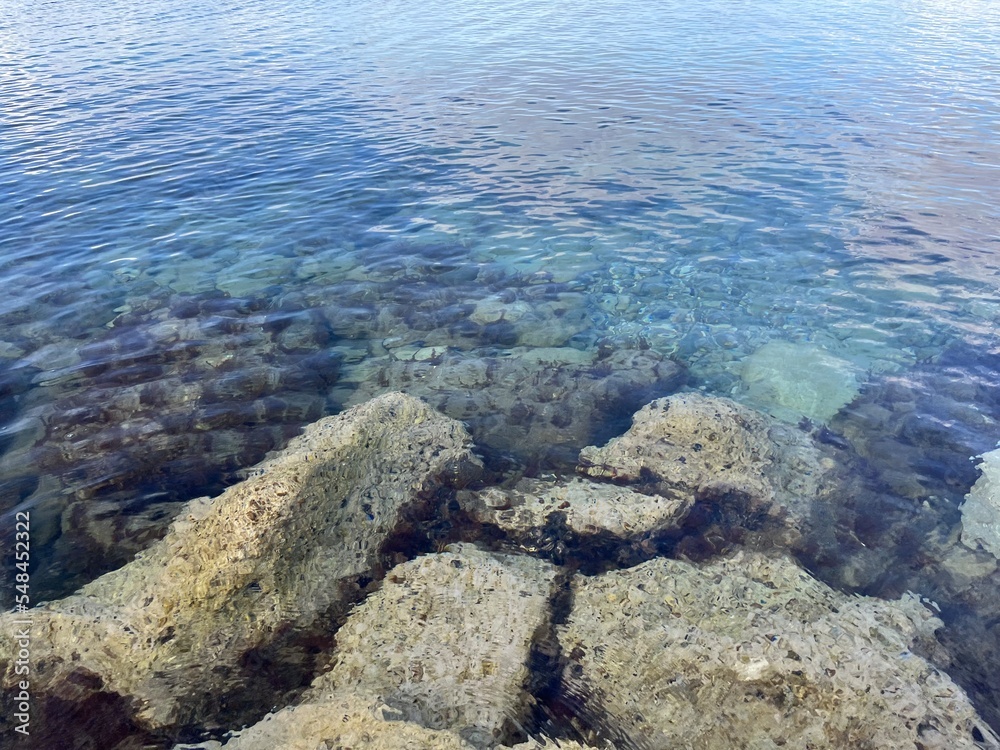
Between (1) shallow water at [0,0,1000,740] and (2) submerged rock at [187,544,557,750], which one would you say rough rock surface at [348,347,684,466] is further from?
(2) submerged rock at [187,544,557,750]

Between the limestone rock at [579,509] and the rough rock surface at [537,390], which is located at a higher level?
the limestone rock at [579,509]

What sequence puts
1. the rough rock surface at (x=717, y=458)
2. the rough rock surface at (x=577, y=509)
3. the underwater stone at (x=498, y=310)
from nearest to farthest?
the rough rock surface at (x=577, y=509)
the rough rock surface at (x=717, y=458)
the underwater stone at (x=498, y=310)

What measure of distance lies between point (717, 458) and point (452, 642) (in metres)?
3.76

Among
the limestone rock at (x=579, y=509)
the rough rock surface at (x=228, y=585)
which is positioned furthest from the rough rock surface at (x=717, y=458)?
the rough rock surface at (x=228, y=585)

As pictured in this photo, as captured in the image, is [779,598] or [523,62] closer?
[779,598]

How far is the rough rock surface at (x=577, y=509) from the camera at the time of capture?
20.8ft

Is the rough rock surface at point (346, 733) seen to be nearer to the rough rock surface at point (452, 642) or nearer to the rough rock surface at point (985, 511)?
the rough rock surface at point (452, 642)

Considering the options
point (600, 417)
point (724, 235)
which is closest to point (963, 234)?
point (724, 235)

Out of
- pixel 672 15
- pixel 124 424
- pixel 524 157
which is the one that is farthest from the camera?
pixel 672 15

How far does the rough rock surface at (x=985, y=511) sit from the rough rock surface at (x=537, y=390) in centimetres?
357

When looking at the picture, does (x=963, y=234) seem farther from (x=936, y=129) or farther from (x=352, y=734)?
(x=352, y=734)

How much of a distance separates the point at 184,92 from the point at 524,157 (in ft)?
47.2

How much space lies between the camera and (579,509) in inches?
256

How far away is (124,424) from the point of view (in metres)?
8.01
